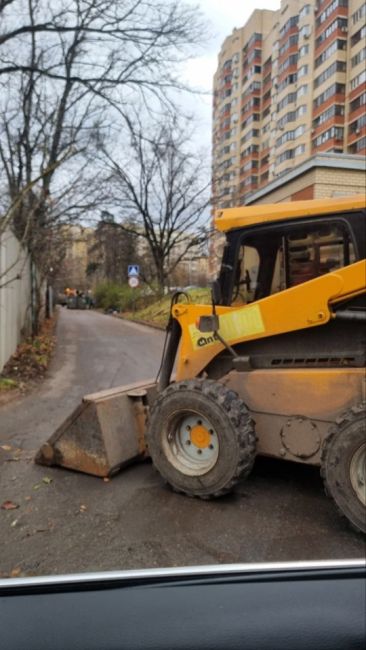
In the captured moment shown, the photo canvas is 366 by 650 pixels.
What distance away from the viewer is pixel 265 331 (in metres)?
4.29

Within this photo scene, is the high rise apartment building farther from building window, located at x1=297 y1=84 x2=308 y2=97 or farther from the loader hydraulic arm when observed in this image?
the loader hydraulic arm

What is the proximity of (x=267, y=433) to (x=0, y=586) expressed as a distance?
3.19m

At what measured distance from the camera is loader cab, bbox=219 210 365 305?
4020 millimetres

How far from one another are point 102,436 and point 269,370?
1.74 m

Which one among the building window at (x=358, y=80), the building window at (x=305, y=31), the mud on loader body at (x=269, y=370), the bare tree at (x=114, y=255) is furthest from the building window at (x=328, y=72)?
the bare tree at (x=114, y=255)

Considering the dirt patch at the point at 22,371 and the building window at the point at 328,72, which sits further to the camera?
the dirt patch at the point at 22,371

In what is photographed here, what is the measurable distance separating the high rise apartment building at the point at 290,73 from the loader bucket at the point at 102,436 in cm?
332

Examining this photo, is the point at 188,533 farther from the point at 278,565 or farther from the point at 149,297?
the point at 149,297

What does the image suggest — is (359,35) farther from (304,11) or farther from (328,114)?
(328,114)

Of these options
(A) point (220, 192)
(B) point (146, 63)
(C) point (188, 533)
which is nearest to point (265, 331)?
(C) point (188, 533)

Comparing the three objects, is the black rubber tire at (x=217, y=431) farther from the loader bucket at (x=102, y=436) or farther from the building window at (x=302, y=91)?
the building window at (x=302, y=91)

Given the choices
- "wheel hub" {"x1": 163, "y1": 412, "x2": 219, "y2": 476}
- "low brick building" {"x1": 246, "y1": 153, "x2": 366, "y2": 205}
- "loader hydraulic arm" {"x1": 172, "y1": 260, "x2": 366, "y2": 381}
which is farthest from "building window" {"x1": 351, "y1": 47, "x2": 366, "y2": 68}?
"low brick building" {"x1": 246, "y1": 153, "x2": 366, "y2": 205}

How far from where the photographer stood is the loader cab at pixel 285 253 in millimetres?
4020

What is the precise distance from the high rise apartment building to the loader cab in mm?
1314
